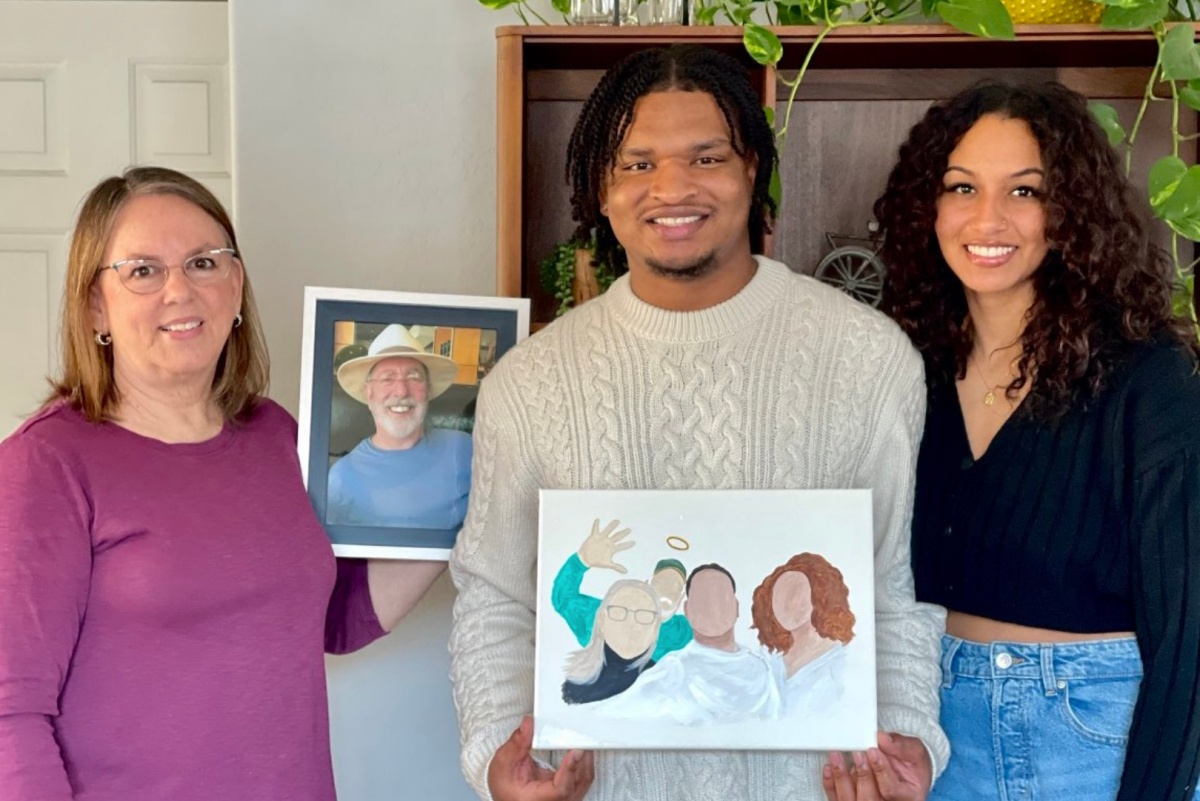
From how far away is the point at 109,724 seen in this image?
56.4 inches

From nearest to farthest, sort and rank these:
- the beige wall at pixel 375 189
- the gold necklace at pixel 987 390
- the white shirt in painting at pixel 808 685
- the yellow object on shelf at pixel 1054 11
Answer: the white shirt in painting at pixel 808 685
the gold necklace at pixel 987 390
the yellow object on shelf at pixel 1054 11
the beige wall at pixel 375 189

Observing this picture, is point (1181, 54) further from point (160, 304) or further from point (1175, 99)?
point (160, 304)

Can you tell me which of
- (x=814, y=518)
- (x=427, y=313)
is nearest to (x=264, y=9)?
(x=427, y=313)

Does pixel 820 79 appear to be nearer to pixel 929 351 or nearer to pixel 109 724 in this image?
pixel 929 351

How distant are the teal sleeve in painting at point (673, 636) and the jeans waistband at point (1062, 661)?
1.45 ft

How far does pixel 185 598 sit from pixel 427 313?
53 cm

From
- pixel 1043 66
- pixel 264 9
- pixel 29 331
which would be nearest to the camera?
pixel 1043 66

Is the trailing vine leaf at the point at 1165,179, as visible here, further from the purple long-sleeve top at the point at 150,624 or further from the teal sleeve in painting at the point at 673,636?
the purple long-sleeve top at the point at 150,624

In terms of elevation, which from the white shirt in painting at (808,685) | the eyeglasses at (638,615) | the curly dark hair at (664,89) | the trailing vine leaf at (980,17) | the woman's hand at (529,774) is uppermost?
the trailing vine leaf at (980,17)

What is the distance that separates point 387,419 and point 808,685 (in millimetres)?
720

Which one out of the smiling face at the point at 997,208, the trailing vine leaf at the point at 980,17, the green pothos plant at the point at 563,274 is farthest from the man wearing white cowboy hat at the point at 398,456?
the trailing vine leaf at the point at 980,17

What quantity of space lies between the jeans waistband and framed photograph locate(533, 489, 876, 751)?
25 centimetres

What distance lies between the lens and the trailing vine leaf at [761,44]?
5.87 ft

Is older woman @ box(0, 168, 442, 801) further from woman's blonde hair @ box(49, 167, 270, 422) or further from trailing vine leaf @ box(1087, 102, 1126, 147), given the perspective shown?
trailing vine leaf @ box(1087, 102, 1126, 147)
